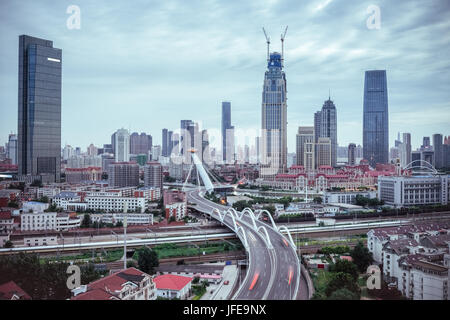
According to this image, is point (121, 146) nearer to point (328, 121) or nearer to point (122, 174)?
point (122, 174)

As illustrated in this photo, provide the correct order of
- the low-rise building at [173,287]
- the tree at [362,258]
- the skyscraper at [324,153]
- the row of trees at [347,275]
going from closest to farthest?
1. the row of trees at [347,275]
2. the low-rise building at [173,287]
3. the tree at [362,258]
4. the skyscraper at [324,153]

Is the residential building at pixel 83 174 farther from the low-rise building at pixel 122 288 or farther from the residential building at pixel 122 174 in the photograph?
the low-rise building at pixel 122 288

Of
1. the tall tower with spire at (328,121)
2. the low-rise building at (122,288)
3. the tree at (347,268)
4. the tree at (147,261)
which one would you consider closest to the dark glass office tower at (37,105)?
the tree at (147,261)

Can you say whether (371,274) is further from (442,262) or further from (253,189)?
(253,189)

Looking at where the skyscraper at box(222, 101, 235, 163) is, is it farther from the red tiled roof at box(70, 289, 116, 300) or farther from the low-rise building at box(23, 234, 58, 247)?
the red tiled roof at box(70, 289, 116, 300)

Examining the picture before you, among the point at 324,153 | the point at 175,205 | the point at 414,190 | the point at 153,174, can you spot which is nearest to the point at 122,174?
the point at 153,174
